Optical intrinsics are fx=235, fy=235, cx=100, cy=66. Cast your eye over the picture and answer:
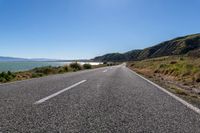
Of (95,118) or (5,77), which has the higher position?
(95,118)

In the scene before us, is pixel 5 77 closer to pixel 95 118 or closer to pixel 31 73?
pixel 31 73

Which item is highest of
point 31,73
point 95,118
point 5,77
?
point 95,118

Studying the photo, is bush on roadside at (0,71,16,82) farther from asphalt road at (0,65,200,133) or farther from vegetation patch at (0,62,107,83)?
asphalt road at (0,65,200,133)

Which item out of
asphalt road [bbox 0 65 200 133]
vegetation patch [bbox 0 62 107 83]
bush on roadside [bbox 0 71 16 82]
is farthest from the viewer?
vegetation patch [bbox 0 62 107 83]

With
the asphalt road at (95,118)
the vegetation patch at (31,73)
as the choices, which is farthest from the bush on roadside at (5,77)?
the asphalt road at (95,118)

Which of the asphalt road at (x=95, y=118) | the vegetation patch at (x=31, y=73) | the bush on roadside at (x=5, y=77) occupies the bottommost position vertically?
the vegetation patch at (x=31, y=73)

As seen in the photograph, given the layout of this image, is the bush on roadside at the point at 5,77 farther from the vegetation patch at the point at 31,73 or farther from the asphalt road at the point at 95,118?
the asphalt road at the point at 95,118

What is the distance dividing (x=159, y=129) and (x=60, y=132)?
145 cm

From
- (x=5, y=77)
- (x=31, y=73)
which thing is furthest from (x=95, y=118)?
(x=31, y=73)

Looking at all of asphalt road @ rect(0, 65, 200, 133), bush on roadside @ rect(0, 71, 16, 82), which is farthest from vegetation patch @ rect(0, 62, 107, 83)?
asphalt road @ rect(0, 65, 200, 133)

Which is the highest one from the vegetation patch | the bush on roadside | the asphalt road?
the asphalt road

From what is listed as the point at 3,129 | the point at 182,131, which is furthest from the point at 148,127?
the point at 3,129

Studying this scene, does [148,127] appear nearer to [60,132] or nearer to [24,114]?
[60,132]

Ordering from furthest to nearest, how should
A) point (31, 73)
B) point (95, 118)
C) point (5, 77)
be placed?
point (31, 73)
point (5, 77)
point (95, 118)
